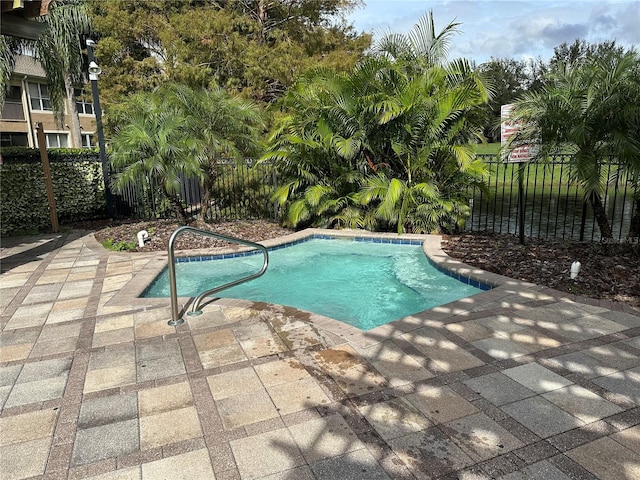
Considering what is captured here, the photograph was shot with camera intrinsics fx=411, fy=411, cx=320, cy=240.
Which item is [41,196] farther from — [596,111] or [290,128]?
[596,111]

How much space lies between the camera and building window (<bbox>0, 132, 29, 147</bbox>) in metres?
20.0

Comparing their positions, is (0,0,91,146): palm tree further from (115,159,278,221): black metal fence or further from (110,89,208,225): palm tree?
(110,89,208,225): palm tree

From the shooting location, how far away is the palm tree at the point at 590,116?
4.54 meters

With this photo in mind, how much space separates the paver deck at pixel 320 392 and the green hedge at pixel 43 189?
489 cm

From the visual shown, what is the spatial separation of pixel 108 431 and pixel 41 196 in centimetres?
782

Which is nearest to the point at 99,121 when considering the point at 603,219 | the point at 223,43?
the point at 223,43

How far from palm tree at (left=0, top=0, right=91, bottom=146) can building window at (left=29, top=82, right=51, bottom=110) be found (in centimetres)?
625

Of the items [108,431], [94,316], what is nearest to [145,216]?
[94,316]

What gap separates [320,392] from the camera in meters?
2.53

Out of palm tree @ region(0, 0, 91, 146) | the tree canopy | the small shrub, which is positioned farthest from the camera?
palm tree @ region(0, 0, 91, 146)

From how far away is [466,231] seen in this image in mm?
7707

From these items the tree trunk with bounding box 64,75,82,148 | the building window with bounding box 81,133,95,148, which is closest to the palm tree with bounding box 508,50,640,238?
the tree trunk with bounding box 64,75,82,148

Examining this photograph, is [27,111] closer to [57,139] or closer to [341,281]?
[57,139]

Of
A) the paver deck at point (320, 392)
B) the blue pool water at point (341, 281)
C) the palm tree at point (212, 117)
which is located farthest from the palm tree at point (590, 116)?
the palm tree at point (212, 117)
